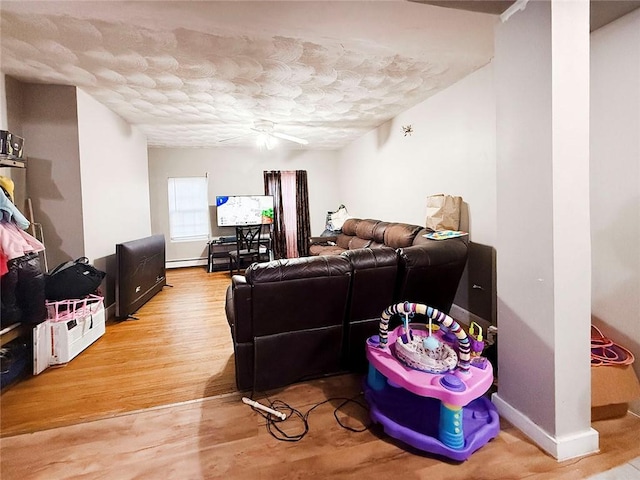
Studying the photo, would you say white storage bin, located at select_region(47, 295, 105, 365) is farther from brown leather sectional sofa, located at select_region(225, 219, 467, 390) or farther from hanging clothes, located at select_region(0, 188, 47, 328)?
brown leather sectional sofa, located at select_region(225, 219, 467, 390)

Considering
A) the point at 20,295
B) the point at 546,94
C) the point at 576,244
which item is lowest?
the point at 20,295

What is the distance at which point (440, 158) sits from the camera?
339 cm

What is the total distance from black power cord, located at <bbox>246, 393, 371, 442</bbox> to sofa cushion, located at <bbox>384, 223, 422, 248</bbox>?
6.22ft

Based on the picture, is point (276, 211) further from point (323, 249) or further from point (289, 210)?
point (323, 249)

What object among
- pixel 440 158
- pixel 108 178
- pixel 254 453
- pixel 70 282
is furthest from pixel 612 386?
pixel 108 178

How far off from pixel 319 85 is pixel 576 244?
252 centimetres

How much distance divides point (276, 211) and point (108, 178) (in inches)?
131

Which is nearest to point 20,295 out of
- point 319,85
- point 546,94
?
point 319,85

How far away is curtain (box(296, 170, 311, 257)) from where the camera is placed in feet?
21.7

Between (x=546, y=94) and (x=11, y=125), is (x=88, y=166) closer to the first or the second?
(x=11, y=125)

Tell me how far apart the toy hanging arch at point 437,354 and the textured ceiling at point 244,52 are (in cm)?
175

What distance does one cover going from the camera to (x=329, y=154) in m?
6.82

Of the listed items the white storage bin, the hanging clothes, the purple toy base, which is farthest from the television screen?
the purple toy base

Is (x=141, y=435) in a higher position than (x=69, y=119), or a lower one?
lower
